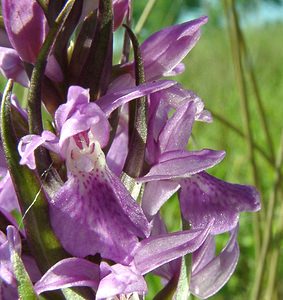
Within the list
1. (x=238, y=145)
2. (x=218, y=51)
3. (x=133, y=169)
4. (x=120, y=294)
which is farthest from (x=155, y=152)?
(x=218, y=51)

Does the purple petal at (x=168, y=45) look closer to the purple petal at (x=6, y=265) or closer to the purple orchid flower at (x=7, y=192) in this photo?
the purple orchid flower at (x=7, y=192)

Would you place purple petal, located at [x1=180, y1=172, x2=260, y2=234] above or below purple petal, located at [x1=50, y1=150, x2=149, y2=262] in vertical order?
below

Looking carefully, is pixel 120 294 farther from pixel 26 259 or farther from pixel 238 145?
pixel 238 145

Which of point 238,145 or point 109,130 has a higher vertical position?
point 109,130

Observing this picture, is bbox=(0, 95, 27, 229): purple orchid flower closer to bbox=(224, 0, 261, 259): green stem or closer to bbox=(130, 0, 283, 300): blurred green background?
bbox=(130, 0, 283, 300): blurred green background

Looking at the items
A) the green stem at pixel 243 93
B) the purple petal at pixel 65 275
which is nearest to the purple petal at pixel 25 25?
the purple petal at pixel 65 275

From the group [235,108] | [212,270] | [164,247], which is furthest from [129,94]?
[235,108]

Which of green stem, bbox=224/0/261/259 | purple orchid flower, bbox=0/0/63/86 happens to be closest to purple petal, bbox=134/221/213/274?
purple orchid flower, bbox=0/0/63/86
